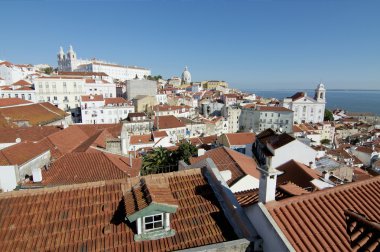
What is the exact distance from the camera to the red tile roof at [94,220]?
A: 4.95 meters

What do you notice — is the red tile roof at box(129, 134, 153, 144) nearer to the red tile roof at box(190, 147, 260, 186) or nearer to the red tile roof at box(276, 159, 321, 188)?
the red tile roof at box(190, 147, 260, 186)

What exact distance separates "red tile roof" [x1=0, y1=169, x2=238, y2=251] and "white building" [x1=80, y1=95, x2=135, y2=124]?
5402cm

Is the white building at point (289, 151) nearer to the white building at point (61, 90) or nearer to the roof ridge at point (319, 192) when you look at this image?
the roof ridge at point (319, 192)

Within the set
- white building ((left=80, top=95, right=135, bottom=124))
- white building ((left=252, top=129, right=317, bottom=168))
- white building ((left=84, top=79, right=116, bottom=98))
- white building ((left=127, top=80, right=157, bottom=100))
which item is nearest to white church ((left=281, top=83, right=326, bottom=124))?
white building ((left=127, top=80, right=157, bottom=100))

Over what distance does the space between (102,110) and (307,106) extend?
251 ft

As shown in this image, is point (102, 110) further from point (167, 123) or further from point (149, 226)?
point (149, 226)

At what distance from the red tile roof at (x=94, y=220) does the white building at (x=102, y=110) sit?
54.0m

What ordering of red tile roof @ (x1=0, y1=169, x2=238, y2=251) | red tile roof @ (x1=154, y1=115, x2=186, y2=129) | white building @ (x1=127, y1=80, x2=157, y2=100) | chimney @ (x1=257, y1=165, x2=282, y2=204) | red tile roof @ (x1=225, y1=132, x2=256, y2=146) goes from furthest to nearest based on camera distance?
white building @ (x1=127, y1=80, x2=157, y2=100)
red tile roof @ (x1=154, y1=115, x2=186, y2=129)
red tile roof @ (x1=225, y1=132, x2=256, y2=146)
chimney @ (x1=257, y1=165, x2=282, y2=204)
red tile roof @ (x1=0, y1=169, x2=238, y2=251)

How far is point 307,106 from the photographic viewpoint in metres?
93.1

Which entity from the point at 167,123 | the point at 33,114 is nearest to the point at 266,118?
the point at 167,123

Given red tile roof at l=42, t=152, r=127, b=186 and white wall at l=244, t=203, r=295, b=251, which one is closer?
white wall at l=244, t=203, r=295, b=251

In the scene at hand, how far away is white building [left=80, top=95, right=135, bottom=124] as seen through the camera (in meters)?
56.0

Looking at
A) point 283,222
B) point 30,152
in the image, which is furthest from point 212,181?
point 30,152

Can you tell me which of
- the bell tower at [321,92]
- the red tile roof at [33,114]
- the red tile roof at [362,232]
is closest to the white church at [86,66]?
the red tile roof at [33,114]
